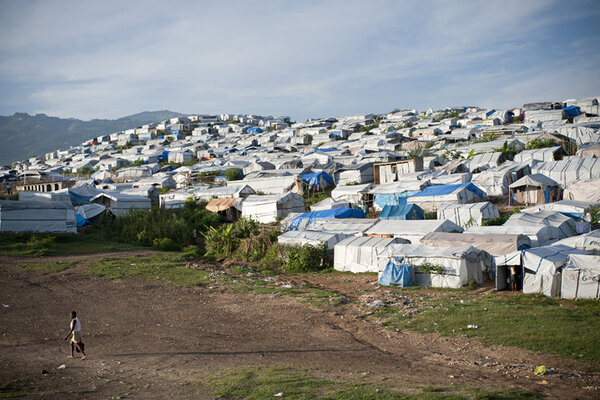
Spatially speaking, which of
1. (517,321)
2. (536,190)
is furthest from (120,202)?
(517,321)

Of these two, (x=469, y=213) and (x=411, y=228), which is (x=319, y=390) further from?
(x=469, y=213)

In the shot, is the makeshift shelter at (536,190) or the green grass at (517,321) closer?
the green grass at (517,321)

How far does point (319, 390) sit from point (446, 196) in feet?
82.7

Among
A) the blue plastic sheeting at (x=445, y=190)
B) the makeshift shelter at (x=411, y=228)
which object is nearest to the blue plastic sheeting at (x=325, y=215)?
the makeshift shelter at (x=411, y=228)

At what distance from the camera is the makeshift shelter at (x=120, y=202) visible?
38.0 metres

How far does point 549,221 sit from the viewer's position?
2403cm

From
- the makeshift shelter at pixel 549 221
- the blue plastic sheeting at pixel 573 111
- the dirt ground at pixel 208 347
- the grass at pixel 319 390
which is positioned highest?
the blue plastic sheeting at pixel 573 111

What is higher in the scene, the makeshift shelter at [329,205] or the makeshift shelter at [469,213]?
the makeshift shelter at [329,205]

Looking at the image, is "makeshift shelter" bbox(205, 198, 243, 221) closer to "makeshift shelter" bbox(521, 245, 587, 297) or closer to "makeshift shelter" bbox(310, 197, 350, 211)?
"makeshift shelter" bbox(310, 197, 350, 211)

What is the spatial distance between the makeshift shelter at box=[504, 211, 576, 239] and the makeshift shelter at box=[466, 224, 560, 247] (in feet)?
2.05

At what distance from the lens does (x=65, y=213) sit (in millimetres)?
32312

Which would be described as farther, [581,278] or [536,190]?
[536,190]

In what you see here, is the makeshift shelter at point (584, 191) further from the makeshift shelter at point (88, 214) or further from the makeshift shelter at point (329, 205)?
the makeshift shelter at point (88, 214)

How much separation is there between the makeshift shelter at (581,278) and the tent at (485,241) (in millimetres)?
3284
